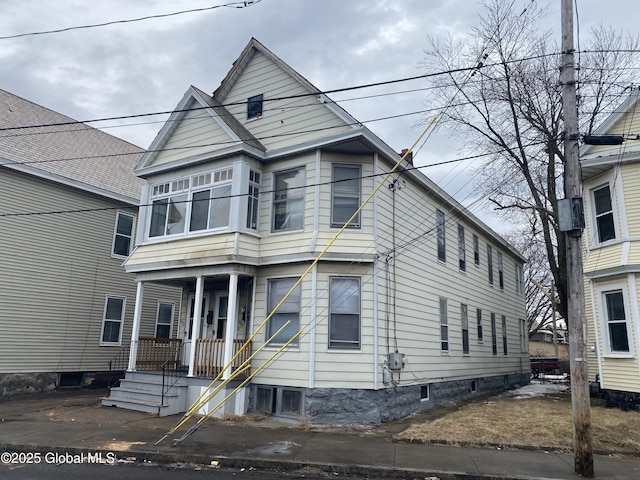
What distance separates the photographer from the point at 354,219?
11.9m

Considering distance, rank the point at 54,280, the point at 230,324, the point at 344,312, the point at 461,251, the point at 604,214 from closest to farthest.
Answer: the point at 344,312, the point at 230,324, the point at 604,214, the point at 54,280, the point at 461,251

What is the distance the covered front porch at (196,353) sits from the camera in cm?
1165

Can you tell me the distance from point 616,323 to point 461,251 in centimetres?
559

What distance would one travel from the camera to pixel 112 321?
719 inches

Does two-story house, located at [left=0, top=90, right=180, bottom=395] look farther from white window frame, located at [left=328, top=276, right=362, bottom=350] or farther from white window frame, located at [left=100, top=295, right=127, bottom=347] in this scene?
white window frame, located at [left=328, top=276, right=362, bottom=350]

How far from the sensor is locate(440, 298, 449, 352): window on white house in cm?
1495

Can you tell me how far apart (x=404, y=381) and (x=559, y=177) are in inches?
439

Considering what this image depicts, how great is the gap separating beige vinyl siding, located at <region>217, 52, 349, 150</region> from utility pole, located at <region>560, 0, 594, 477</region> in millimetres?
5130

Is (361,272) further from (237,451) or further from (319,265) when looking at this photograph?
(237,451)

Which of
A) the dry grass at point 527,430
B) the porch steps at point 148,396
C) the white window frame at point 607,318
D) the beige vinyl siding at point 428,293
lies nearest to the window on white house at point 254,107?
the beige vinyl siding at point 428,293

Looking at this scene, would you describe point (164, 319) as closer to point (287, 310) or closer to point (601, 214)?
point (287, 310)

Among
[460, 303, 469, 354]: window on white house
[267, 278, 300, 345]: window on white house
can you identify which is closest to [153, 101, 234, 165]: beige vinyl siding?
[267, 278, 300, 345]: window on white house

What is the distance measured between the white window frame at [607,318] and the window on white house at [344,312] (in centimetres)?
730

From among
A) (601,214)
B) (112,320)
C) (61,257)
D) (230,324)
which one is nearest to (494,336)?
(601,214)
